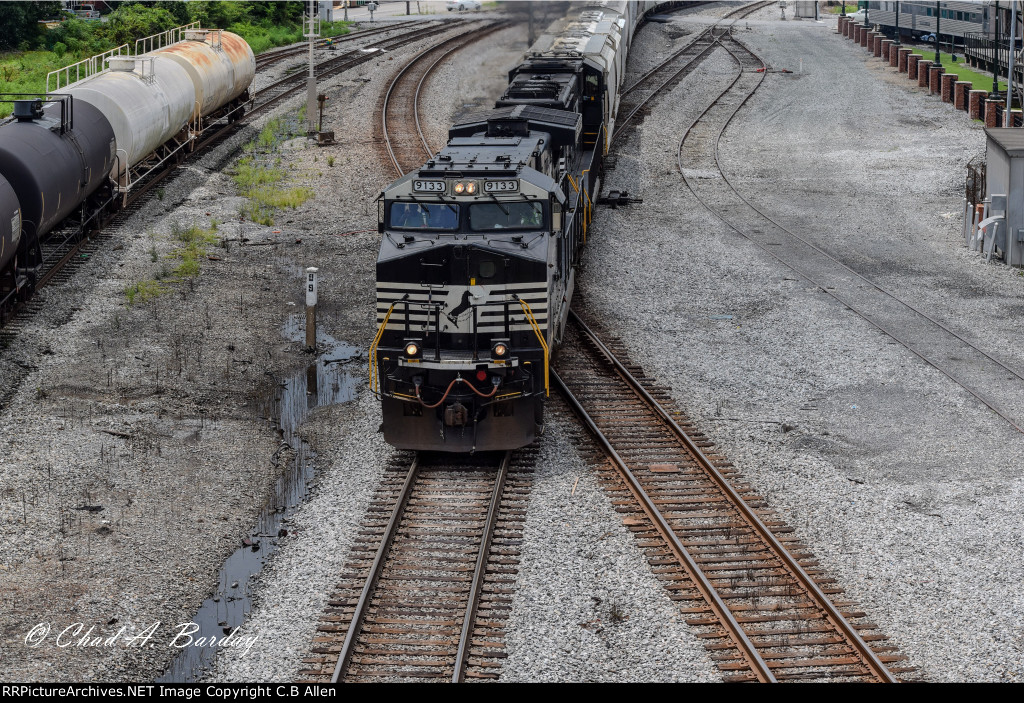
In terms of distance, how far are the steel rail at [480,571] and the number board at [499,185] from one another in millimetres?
3691

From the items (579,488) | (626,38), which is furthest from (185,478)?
(626,38)

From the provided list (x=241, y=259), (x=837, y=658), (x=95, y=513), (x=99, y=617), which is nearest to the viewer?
(x=837, y=658)

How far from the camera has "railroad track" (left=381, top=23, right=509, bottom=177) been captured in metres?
34.0

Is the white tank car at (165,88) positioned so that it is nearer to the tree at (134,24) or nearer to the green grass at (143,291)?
the green grass at (143,291)

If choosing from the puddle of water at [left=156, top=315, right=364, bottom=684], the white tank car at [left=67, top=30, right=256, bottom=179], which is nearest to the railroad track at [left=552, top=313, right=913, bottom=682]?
the puddle of water at [left=156, top=315, right=364, bottom=684]

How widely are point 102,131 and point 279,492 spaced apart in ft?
43.9

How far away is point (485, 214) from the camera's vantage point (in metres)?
16.0

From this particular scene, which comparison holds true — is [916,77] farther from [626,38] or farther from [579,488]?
[579,488]

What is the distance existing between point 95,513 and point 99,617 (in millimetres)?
2613

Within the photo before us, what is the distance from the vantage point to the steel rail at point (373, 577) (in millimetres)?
11250

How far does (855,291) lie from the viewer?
23734 millimetres

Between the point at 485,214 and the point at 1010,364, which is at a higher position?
the point at 485,214

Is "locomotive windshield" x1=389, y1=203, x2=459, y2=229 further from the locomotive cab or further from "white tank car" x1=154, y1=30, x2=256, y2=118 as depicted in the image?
"white tank car" x1=154, y1=30, x2=256, y2=118

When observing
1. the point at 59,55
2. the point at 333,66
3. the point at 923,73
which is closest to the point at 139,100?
the point at 333,66
